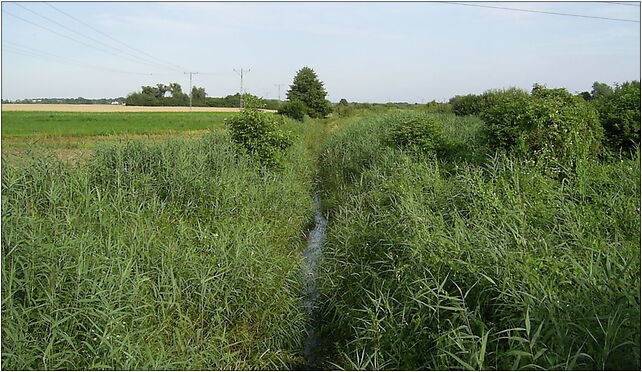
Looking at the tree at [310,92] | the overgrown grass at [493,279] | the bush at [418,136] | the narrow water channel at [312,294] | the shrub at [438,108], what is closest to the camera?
the overgrown grass at [493,279]

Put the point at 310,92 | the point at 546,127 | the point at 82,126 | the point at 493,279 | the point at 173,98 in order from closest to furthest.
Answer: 1. the point at 493,279
2. the point at 546,127
3. the point at 82,126
4. the point at 310,92
5. the point at 173,98

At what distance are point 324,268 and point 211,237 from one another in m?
1.41

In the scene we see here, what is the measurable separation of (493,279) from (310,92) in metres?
35.6

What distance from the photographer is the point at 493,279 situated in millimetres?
3791

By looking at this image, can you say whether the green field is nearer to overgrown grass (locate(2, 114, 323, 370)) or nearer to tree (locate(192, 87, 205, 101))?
overgrown grass (locate(2, 114, 323, 370))

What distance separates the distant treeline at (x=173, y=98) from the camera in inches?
2475

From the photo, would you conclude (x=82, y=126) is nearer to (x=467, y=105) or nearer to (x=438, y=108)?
(x=438, y=108)

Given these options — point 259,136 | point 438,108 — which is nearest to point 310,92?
point 438,108

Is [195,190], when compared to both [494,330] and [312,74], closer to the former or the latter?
[494,330]

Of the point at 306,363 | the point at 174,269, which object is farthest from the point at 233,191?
the point at 306,363

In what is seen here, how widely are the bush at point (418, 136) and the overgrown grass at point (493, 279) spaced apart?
2.88 metres

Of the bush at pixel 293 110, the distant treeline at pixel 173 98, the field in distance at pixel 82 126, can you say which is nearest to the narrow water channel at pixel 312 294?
the field in distance at pixel 82 126

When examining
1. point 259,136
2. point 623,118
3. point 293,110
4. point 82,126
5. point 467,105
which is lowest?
point 82,126

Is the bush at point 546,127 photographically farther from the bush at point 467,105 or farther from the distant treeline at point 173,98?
the distant treeline at point 173,98
